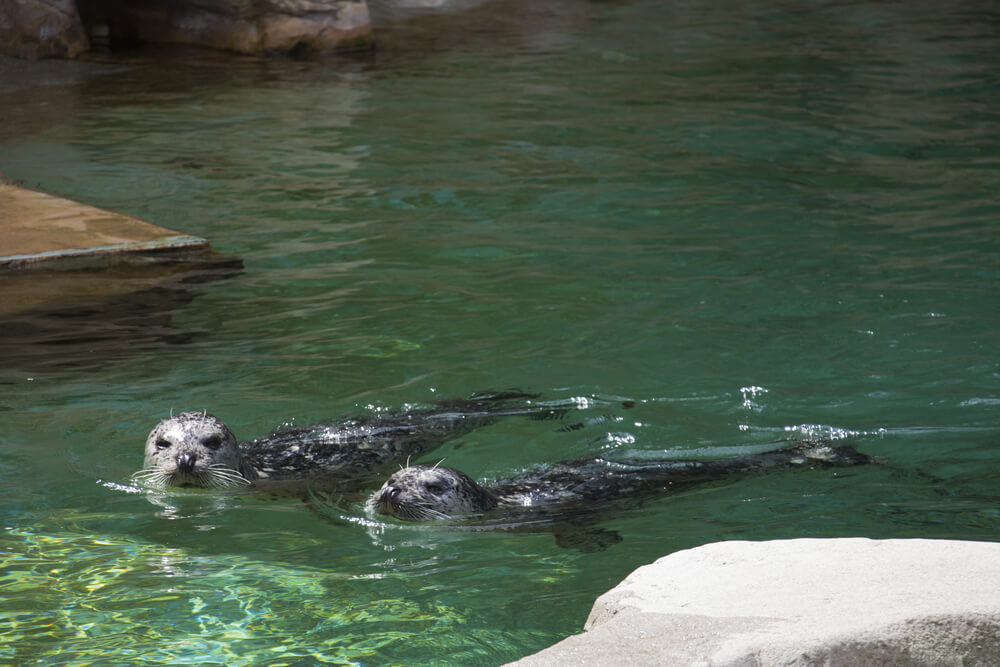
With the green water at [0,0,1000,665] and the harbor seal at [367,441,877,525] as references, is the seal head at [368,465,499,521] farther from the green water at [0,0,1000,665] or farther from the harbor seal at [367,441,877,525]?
the green water at [0,0,1000,665]

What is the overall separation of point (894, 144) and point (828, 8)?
400 inches

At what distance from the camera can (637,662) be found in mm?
3029

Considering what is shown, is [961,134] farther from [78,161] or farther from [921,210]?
[78,161]

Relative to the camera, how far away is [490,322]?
8016 mm

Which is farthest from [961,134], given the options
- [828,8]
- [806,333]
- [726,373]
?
[828,8]

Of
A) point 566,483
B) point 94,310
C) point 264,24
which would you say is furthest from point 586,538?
point 264,24

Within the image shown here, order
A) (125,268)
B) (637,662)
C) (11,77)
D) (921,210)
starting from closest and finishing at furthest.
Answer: (637,662), (125,268), (921,210), (11,77)

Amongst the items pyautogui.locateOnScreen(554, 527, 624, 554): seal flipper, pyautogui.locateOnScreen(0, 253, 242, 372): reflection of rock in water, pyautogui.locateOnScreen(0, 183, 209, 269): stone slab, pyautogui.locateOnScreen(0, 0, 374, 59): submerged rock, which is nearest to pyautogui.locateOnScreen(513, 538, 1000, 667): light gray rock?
pyautogui.locateOnScreen(554, 527, 624, 554): seal flipper

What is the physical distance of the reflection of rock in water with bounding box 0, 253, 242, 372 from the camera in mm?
7426

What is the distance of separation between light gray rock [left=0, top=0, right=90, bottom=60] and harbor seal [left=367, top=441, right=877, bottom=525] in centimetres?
1297

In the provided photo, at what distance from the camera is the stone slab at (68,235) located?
8.89m

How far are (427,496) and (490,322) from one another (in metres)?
2.84

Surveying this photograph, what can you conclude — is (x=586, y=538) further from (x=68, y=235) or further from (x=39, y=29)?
(x=39, y=29)

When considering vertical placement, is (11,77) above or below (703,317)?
above
